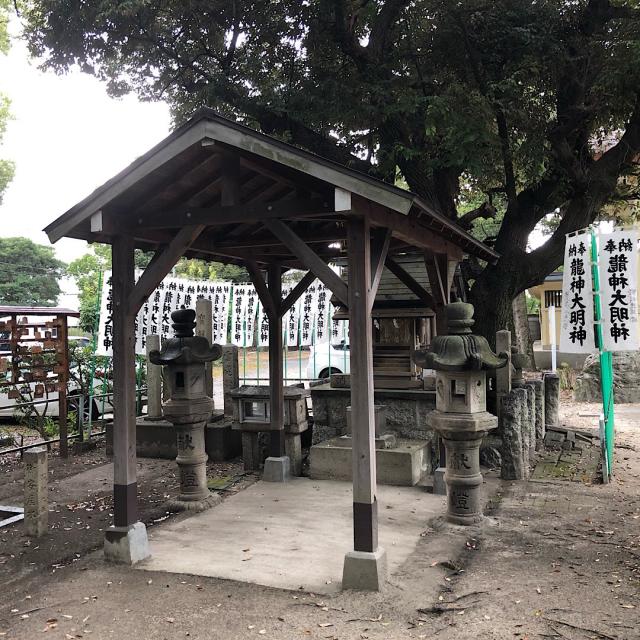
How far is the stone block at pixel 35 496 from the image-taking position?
6336 millimetres

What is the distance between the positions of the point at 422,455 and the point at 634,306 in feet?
12.5

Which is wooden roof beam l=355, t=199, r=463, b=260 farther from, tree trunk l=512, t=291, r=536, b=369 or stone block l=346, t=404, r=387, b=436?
tree trunk l=512, t=291, r=536, b=369

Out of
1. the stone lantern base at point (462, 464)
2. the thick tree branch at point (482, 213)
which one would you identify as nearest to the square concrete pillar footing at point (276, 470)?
the stone lantern base at point (462, 464)

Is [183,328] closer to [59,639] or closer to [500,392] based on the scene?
[59,639]

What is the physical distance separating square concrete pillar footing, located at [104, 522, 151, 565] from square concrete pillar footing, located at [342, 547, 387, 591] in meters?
2.04

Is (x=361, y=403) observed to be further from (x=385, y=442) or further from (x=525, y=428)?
(x=525, y=428)

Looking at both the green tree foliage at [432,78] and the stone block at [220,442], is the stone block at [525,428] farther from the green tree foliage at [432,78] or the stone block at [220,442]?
the stone block at [220,442]

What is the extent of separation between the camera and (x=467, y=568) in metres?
5.26

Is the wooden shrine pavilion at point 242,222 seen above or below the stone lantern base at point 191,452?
above

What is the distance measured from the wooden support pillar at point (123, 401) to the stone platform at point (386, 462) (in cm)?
340

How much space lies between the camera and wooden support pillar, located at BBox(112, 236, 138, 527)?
5555 mm

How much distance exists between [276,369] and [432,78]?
6300 mm

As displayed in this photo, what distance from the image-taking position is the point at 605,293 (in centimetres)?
845

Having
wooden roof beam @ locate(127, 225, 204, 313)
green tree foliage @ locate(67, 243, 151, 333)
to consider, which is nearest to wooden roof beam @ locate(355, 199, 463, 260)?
wooden roof beam @ locate(127, 225, 204, 313)
